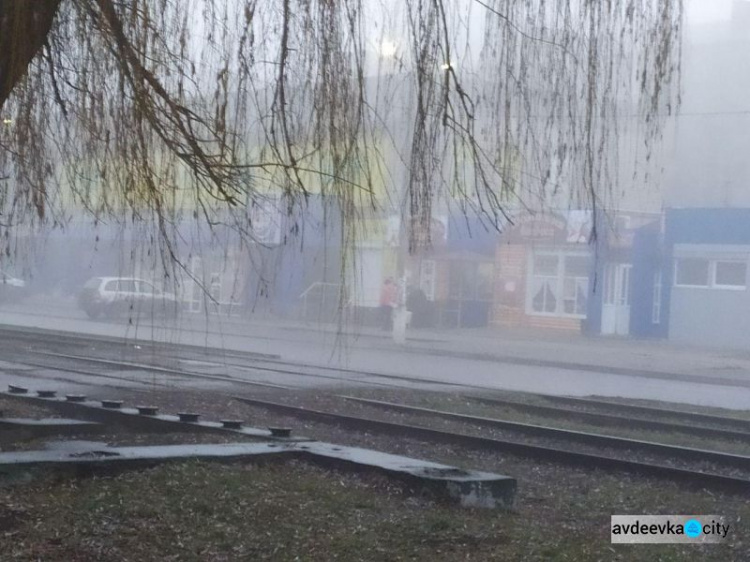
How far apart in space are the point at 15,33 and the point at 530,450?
22.8 ft

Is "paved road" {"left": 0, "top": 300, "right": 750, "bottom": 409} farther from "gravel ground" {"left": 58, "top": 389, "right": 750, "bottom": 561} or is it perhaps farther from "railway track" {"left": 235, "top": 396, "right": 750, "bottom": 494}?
"gravel ground" {"left": 58, "top": 389, "right": 750, "bottom": 561}

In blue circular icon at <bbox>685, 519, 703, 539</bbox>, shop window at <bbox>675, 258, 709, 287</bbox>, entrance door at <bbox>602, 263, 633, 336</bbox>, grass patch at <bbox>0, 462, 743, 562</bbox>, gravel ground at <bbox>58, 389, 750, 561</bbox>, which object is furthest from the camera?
entrance door at <bbox>602, 263, 633, 336</bbox>

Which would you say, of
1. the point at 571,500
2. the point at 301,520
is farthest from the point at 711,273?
the point at 301,520

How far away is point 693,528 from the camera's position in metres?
7.47

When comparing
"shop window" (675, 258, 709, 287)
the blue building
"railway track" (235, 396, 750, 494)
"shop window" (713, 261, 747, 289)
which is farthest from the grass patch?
"shop window" (675, 258, 709, 287)

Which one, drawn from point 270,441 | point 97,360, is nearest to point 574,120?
point 270,441

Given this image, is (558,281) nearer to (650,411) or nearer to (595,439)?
(650,411)

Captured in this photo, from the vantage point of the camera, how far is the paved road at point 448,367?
70.9ft

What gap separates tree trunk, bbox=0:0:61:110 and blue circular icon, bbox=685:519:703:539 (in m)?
5.15

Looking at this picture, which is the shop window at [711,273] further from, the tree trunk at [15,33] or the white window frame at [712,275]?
the tree trunk at [15,33]

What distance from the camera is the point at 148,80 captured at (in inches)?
272

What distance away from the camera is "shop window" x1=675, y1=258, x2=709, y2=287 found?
40281mm

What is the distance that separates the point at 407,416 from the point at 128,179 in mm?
8495

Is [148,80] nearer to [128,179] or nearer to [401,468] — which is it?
[128,179]
